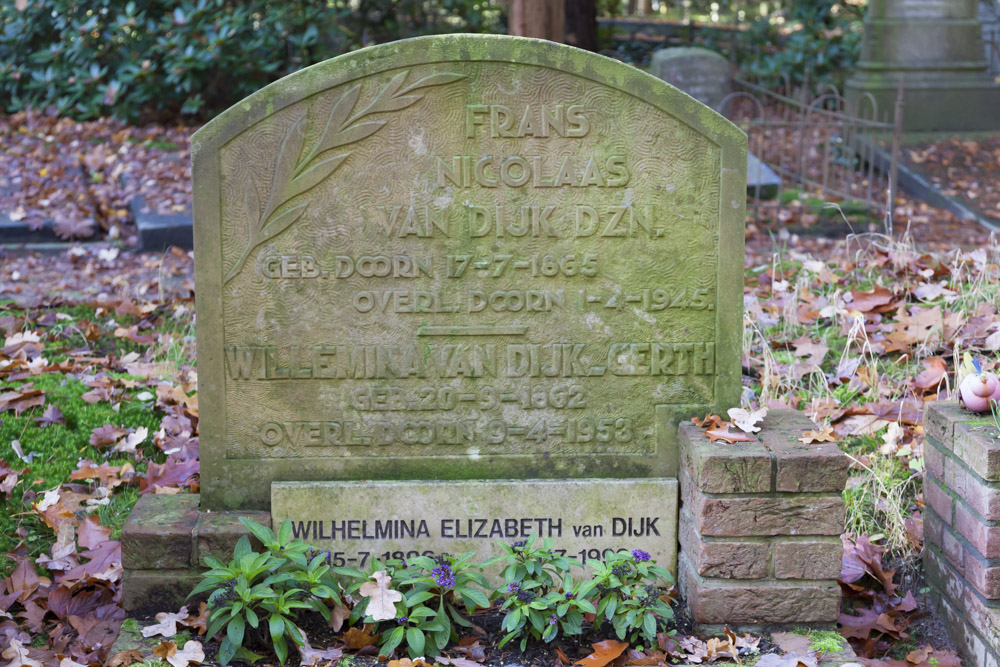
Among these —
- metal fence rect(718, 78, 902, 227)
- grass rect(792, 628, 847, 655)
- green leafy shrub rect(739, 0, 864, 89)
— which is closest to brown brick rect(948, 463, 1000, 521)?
grass rect(792, 628, 847, 655)

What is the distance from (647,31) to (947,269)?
1165 centimetres

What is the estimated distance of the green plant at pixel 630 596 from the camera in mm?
2857

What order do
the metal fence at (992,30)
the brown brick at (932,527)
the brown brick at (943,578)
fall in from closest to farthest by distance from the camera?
the brown brick at (943,578)
the brown brick at (932,527)
the metal fence at (992,30)

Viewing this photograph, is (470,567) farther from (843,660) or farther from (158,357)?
(158,357)

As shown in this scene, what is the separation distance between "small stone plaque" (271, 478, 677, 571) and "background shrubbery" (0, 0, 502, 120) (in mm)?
8179

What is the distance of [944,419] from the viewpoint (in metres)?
3.16

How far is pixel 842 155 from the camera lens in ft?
38.3

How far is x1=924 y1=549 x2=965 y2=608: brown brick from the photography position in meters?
3.11

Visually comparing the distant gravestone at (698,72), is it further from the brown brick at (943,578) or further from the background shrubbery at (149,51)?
the brown brick at (943,578)

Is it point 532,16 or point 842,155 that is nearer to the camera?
point 532,16

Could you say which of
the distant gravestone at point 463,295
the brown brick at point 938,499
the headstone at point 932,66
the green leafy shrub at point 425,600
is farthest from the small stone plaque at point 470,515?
the headstone at point 932,66

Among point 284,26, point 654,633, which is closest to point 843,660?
point 654,633

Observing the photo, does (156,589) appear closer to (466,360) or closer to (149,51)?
(466,360)

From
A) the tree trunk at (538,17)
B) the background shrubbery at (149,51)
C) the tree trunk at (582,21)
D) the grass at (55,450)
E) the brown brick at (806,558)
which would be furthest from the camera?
the tree trunk at (582,21)
